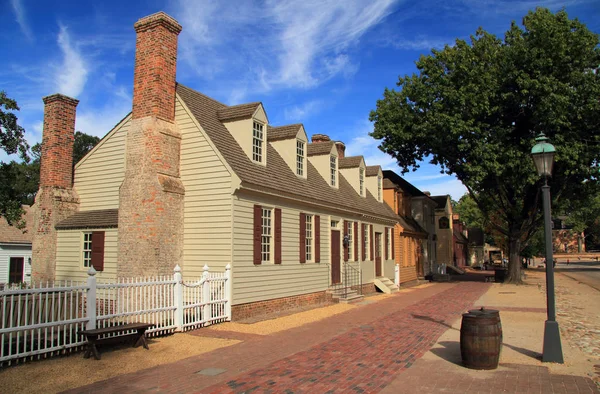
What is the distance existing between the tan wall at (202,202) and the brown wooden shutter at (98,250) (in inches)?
119

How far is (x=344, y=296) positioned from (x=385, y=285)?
5850mm

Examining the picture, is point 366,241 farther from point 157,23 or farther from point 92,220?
point 157,23

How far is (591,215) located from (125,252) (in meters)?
85.9

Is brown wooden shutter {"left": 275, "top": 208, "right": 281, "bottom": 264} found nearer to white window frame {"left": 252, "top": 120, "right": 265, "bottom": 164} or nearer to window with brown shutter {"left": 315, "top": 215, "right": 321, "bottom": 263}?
white window frame {"left": 252, "top": 120, "right": 265, "bottom": 164}

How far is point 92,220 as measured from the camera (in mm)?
15195

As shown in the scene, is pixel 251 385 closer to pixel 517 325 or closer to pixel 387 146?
pixel 517 325

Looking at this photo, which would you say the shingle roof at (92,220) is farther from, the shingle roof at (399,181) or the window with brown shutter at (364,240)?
the shingle roof at (399,181)

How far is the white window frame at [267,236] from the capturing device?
14.5m

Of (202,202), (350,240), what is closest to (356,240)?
(350,240)

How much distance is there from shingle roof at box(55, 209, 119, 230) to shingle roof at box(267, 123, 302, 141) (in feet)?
21.2

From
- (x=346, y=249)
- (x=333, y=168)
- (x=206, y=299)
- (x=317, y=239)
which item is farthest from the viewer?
(x=333, y=168)

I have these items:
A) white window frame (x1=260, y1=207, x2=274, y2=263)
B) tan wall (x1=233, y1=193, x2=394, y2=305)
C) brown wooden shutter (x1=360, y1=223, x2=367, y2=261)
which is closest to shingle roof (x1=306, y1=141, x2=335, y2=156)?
tan wall (x1=233, y1=193, x2=394, y2=305)

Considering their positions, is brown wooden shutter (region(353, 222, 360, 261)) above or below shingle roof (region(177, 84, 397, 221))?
below

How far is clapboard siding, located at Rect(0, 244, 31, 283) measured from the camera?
82.6ft
